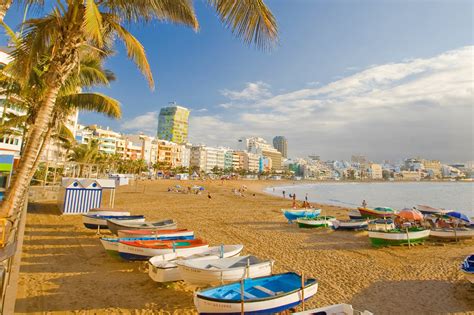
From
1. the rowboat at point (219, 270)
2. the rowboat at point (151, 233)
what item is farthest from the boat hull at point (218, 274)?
the rowboat at point (151, 233)

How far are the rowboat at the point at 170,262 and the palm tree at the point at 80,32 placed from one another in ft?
11.9

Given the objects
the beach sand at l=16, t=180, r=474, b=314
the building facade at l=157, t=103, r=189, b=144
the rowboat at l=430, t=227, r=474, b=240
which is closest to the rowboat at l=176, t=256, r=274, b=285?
the beach sand at l=16, t=180, r=474, b=314

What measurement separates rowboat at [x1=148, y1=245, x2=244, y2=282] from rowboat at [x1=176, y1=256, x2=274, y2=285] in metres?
0.27

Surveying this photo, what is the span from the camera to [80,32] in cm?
580

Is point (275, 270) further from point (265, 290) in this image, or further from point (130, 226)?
point (130, 226)

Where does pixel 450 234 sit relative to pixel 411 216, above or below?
below

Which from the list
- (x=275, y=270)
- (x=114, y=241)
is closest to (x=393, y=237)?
(x=275, y=270)

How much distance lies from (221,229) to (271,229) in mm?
3412

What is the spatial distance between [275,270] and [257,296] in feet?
13.9

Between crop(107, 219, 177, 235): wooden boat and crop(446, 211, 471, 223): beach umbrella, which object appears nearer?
crop(107, 219, 177, 235): wooden boat

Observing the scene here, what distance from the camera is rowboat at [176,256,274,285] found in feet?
21.6

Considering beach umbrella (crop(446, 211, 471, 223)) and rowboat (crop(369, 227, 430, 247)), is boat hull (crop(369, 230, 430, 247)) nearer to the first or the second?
rowboat (crop(369, 227, 430, 247))

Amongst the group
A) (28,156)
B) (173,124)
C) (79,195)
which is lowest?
(79,195)

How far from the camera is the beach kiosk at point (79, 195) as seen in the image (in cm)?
1717
